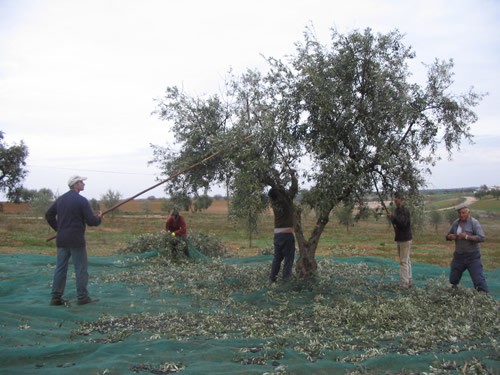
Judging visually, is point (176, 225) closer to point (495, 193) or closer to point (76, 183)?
point (76, 183)

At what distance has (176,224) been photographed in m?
15.8

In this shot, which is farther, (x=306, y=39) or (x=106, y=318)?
(x=306, y=39)

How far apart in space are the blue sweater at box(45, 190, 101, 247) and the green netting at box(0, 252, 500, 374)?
114cm

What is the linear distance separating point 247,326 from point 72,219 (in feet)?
13.0

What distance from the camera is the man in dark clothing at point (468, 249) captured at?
959 centimetres

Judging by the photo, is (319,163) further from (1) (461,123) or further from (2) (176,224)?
(2) (176,224)

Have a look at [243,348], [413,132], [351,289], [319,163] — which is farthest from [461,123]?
[243,348]

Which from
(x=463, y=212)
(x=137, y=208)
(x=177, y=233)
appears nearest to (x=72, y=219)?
(x=177, y=233)

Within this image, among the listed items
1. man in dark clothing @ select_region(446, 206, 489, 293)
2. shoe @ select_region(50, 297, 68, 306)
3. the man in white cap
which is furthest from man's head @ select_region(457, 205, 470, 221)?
shoe @ select_region(50, 297, 68, 306)

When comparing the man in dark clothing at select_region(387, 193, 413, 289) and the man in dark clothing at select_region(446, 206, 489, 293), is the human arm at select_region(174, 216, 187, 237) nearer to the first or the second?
the man in dark clothing at select_region(387, 193, 413, 289)

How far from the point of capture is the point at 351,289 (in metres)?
9.97

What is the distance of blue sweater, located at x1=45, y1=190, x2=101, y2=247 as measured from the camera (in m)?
8.91

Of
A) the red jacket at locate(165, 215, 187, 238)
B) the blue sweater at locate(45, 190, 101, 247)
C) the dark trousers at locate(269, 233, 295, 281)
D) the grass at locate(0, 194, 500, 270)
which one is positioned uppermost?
the blue sweater at locate(45, 190, 101, 247)

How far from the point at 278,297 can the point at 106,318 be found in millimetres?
3270
